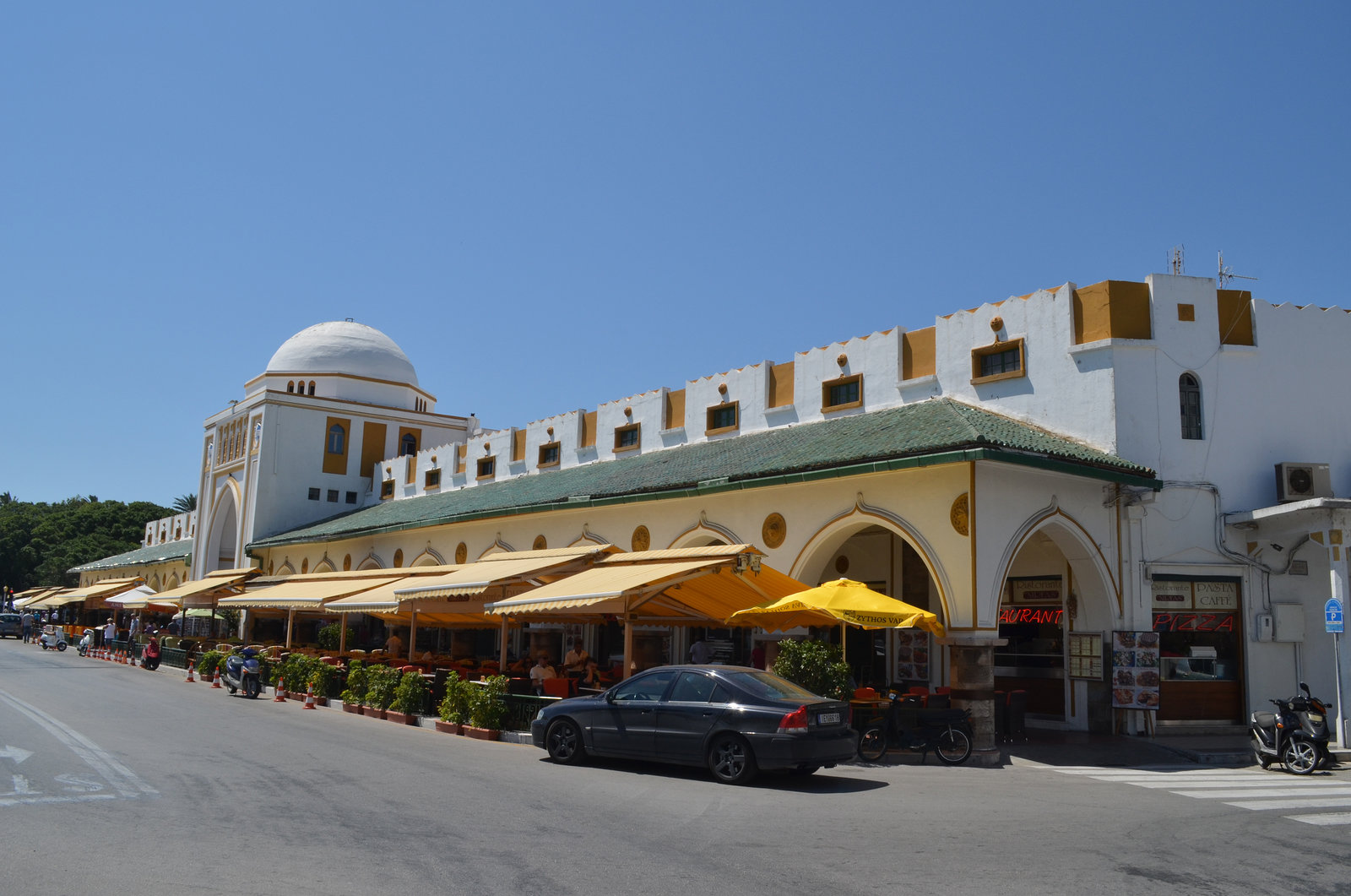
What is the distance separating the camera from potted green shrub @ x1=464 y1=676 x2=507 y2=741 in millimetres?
16078

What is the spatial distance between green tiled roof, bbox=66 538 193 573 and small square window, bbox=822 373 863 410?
125ft

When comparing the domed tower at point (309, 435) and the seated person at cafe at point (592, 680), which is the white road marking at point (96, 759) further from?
the domed tower at point (309, 435)

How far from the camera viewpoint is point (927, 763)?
46.5ft

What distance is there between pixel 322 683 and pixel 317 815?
47.9ft

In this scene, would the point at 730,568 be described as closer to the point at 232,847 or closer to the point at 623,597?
the point at 623,597

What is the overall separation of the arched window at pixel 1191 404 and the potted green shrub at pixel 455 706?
42.7 ft

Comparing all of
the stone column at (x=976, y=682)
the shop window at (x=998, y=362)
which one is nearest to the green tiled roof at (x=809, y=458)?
the shop window at (x=998, y=362)

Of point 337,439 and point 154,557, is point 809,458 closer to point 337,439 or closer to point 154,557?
point 337,439

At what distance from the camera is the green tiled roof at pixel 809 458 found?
15.9 m

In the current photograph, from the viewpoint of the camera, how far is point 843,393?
2219 centimetres

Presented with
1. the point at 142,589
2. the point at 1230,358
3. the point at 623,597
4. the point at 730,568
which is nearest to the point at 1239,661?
the point at 1230,358

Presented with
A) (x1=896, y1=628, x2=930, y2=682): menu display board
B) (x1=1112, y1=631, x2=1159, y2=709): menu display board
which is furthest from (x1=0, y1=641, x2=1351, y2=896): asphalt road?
(x1=896, y1=628, x2=930, y2=682): menu display board

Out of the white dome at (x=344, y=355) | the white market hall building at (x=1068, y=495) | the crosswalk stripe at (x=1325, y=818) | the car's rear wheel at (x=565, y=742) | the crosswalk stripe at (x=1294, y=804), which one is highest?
the white dome at (x=344, y=355)

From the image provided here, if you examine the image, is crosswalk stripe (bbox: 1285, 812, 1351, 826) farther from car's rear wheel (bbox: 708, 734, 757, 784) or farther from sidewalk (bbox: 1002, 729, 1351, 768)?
car's rear wheel (bbox: 708, 734, 757, 784)
